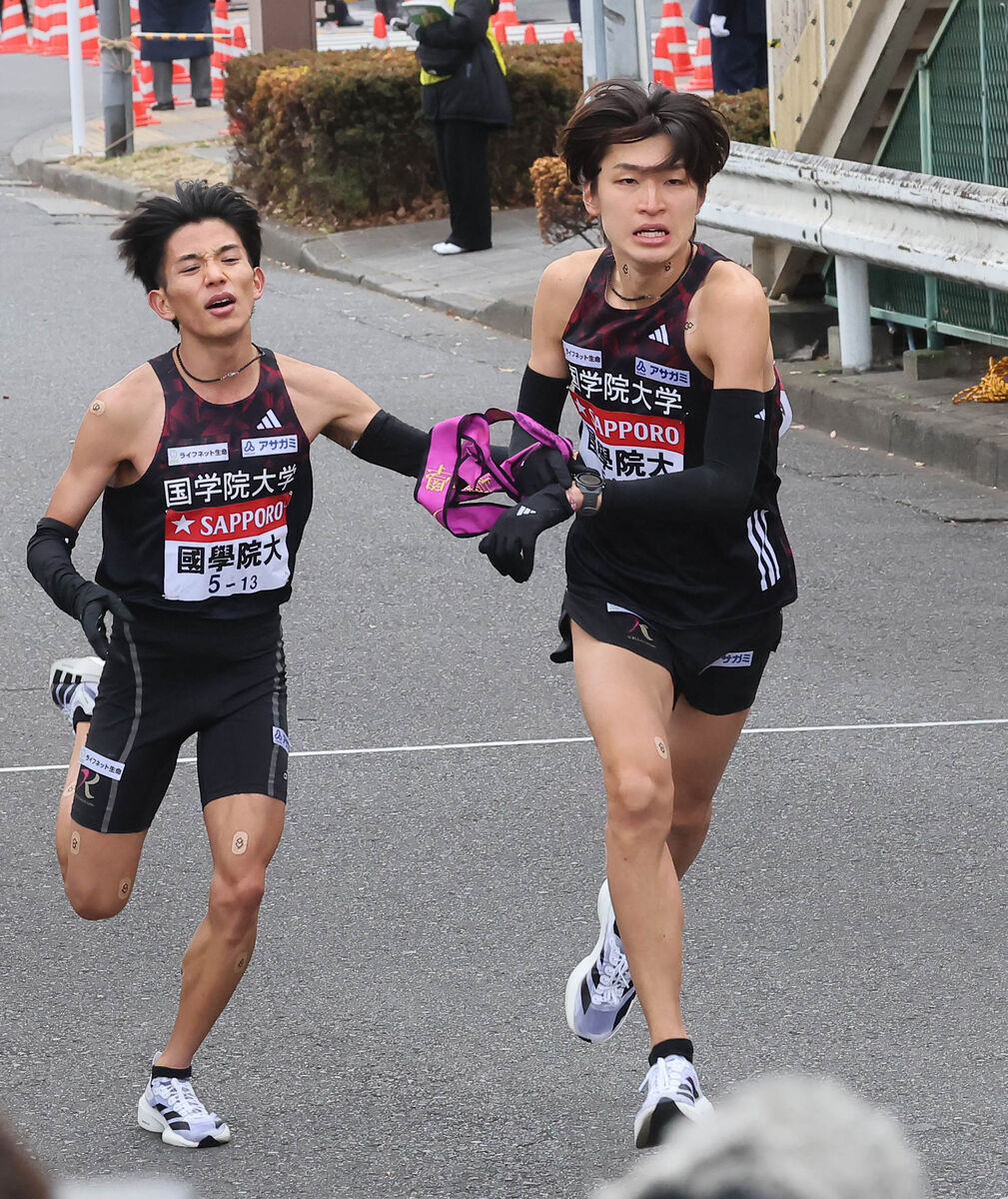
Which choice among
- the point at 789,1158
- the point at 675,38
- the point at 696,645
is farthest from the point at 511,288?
the point at 789,1158

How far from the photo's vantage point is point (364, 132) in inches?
636

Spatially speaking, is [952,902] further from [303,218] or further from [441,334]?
[303,218]

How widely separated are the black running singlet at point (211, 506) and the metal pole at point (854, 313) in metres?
7.23

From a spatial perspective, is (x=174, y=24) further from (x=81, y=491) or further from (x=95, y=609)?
(x=95, y=609)

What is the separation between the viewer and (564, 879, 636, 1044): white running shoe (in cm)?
425

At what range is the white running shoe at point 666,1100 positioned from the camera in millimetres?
3662

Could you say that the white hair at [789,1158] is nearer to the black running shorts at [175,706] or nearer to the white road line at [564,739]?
the black running shorts at [175,706]

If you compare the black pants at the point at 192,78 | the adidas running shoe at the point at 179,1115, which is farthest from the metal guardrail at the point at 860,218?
the black pants at the point at 192,78

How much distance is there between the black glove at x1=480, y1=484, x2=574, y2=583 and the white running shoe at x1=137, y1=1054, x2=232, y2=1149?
1.20m

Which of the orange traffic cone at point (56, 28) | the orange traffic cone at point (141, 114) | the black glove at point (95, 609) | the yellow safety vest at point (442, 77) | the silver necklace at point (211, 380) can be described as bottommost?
the black glove at point (95, 609)

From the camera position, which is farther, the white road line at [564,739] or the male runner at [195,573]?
the white road line at [564,739]

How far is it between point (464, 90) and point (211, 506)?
36.4 feet

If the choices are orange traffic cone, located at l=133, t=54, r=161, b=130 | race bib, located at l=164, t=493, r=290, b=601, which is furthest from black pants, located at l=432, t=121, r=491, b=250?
race bib, located at l=164, t=493, r=290, b=601

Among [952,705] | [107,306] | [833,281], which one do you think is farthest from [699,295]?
[107,306]
